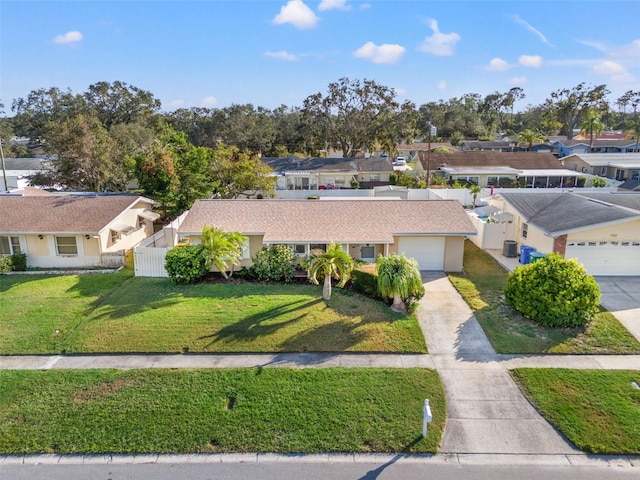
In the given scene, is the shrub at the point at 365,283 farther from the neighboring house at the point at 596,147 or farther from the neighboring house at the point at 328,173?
the neighboring house at the point at 596,147

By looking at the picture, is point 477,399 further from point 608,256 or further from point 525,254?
point 608,256

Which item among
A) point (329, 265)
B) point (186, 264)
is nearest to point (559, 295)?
point (329, 265)

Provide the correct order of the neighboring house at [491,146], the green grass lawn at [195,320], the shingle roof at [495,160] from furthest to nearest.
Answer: the neighboring house at [491,146] < the shingle roof at [495,160] < the green grass lawn at [195,320]

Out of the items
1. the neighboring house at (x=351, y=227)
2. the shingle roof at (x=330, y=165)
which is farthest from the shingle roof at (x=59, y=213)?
the shingle roof at (x=330, y=165)

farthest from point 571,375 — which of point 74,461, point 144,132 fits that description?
point 144,132

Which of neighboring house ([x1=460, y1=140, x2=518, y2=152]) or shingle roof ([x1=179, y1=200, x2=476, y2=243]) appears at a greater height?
neighboring house ([x1=460, y1=140, x2=518, y2=152])

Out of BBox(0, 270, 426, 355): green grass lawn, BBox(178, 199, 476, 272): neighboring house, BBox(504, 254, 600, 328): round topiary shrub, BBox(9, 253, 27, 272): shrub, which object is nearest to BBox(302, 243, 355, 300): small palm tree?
BBox(0, 270, 426, 355): green grass lawn

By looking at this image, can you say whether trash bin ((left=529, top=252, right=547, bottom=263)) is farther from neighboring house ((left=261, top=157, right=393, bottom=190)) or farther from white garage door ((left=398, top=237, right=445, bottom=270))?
neighboring house ((left=261, top=157, right=393, bottom=190))
